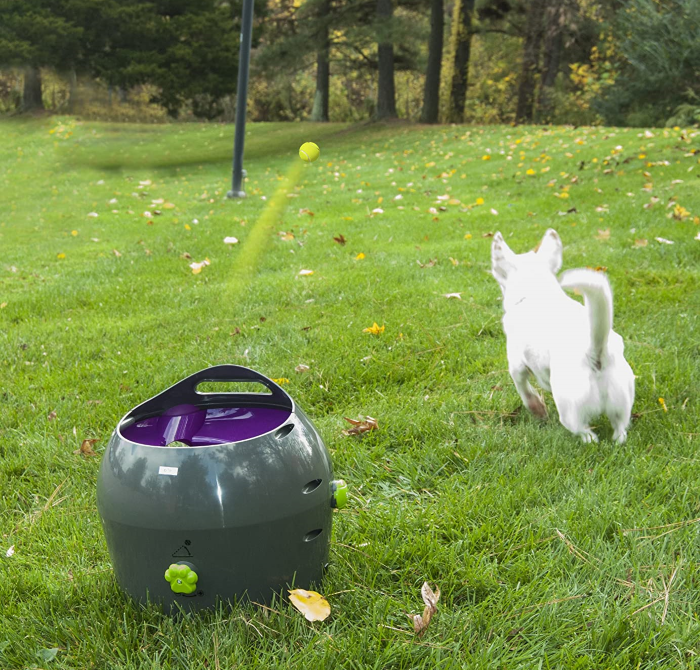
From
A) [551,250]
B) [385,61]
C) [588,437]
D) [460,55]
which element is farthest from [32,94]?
[588,437]

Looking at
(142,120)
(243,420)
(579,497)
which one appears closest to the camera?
(243,420)

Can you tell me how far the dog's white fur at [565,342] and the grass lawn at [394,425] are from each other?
0.15 m

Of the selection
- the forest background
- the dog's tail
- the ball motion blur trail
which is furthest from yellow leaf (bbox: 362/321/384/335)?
the forest background

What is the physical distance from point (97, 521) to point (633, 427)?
6.67ft

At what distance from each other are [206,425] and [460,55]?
20501mm

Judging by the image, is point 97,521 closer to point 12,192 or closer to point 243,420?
point 243,420

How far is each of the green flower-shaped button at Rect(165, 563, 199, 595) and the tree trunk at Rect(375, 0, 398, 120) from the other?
1757cm

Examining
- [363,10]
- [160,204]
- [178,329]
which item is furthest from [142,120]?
[178,329]

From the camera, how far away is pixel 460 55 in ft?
65.6

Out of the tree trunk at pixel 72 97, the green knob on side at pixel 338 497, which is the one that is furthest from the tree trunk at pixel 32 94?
the green knob on side at pixel 338 497

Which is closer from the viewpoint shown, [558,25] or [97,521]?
[97,521]

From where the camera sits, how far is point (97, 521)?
2119 millimetres

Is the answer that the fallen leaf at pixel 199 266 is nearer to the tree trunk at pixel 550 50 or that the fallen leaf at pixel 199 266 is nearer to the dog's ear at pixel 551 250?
the dog's ear at pixel 551 250

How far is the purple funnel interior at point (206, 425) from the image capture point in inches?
74.4
